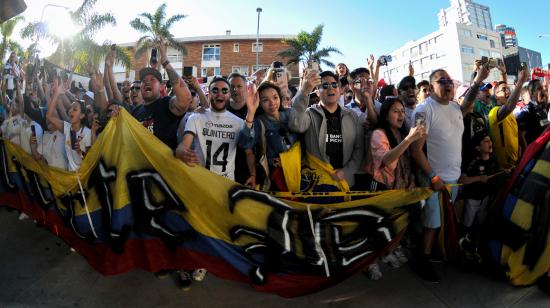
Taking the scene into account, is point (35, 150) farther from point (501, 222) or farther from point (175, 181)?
point (501, 222)

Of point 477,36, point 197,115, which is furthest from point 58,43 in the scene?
point 477,36

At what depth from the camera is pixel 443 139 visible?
10.7ft

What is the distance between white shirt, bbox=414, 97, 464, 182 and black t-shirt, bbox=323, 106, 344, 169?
902mm

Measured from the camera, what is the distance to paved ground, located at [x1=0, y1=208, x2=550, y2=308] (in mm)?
2822

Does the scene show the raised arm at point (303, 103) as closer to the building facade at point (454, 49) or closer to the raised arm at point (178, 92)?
the raised arm at point (178, 92)

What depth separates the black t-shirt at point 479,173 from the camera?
3422 millimetres

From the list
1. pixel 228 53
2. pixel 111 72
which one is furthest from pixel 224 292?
pixel 228 53

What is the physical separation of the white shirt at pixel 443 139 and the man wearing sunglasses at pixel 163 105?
2.53 metres

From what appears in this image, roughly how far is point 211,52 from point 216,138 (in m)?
36.1

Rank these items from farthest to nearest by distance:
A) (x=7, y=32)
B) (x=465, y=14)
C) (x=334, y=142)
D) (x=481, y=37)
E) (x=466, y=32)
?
(x=465, y=14) → (x=481, y=37) → (x=466, y=32) → (x=7, y=32) → (x=334, y=142)

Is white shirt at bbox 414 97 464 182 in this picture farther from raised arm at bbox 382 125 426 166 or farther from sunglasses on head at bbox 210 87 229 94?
sunglasses on head at bbox 210 87 229 94

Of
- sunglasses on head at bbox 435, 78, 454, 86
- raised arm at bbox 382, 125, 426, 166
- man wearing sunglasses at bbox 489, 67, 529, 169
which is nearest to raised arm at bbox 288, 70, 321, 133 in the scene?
raised arm at bbox 382, 125, 426, 166

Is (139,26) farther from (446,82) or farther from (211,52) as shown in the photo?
(446,82)

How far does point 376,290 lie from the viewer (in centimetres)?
301
